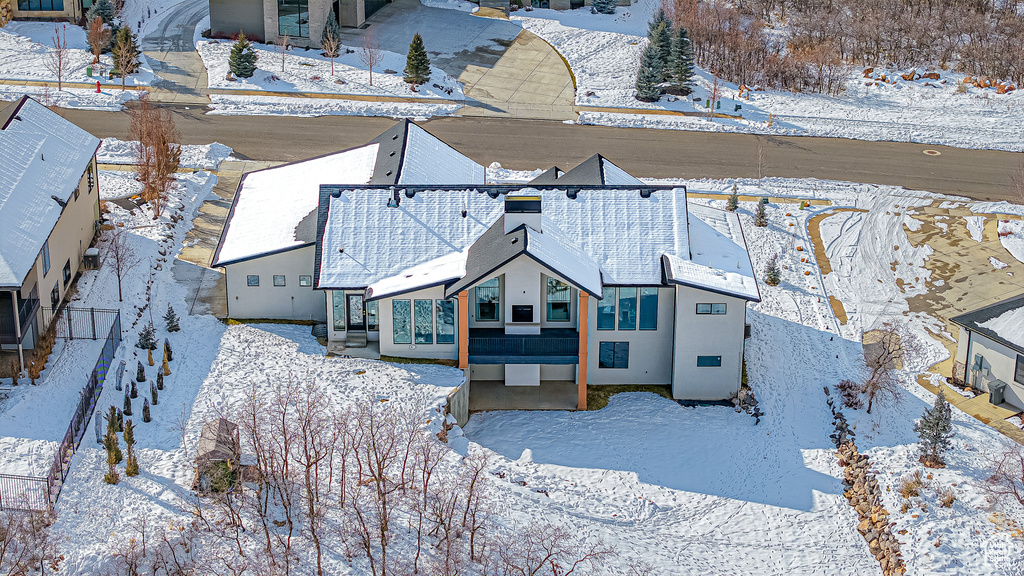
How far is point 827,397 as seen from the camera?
139 ft

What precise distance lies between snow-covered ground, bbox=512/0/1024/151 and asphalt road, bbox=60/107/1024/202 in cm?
97

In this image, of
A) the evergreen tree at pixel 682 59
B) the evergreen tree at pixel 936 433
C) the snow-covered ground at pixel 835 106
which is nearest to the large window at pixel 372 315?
the evergreen tree at pixel 936 433

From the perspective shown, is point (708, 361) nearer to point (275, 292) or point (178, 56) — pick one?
point (275, 292)

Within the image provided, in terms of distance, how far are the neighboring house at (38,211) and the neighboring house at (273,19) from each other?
23.8 metres

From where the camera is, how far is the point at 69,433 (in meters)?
35.4

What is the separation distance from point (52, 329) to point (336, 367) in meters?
9.24

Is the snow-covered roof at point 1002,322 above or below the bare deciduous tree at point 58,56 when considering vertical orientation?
below

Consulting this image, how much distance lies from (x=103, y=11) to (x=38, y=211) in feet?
108

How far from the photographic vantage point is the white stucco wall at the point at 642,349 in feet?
139

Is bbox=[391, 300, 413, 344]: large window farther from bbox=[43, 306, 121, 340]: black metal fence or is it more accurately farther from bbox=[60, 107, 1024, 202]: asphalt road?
bbox=[60, 107, 1024, 202]: asphalt road

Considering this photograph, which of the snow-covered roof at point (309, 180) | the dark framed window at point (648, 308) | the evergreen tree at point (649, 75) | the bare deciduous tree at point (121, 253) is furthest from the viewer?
the evergreen tree at point (649, 75)

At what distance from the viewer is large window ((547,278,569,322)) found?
137 ft

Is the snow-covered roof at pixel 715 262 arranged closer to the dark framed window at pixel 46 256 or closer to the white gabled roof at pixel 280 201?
the white gabled roof at pixel 280 201

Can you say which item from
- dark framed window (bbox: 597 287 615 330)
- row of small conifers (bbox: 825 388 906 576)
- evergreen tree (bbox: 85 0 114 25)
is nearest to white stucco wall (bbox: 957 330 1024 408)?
row of small conifers (bbox: 825 388 906 576)
